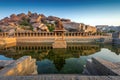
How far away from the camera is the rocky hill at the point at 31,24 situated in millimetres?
74188

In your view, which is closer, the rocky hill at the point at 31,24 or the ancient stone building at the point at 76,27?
the rocky hill at the point at 31,24

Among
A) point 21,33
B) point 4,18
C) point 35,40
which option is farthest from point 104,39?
point 4,18

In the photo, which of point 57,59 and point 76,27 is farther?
point 76,27

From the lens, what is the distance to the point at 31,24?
Answer: 85.8 metres

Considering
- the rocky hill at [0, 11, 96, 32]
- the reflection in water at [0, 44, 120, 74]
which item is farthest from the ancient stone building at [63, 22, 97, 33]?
the reflection in water at [0, 44, 120, 74]

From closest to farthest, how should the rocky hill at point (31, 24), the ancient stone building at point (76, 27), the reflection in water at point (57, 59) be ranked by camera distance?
1. the reflection in water at point (57, 59)
2. the rocky hill at point (31, 24)
3. the ancient stone building at point (76, 27)

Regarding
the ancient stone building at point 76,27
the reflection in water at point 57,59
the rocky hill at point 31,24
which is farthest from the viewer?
the ancient stone building at point 76,27

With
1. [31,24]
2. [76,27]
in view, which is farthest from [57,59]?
[31,24]

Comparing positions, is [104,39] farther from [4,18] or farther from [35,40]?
[4,18]

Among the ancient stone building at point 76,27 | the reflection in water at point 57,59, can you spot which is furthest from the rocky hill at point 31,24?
the reflection in water at point 57,59

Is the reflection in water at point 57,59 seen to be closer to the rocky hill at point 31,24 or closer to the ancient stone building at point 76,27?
the rocky hill at point 31,24

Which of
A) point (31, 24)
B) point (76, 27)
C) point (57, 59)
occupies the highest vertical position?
point (31, 24)

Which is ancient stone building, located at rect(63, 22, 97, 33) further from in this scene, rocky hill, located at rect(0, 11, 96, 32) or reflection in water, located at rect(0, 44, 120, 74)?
reflection in water, located at rect(0, 44, 120, 74)

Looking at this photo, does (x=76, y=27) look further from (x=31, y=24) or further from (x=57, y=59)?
(x=57, y=59)
